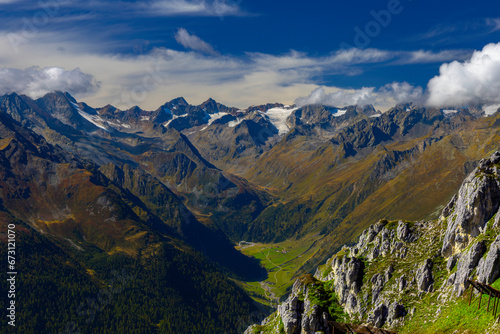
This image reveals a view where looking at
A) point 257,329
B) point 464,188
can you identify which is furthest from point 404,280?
point 257,329

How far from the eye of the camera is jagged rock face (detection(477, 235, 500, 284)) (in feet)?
293

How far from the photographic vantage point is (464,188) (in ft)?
368

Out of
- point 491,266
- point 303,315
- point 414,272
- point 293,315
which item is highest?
point 491,266

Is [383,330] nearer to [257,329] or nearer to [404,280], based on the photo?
[404,280]

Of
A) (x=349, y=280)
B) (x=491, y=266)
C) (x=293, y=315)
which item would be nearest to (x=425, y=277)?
(x=491, y=266)

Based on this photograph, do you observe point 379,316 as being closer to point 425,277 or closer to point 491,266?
point 425,277

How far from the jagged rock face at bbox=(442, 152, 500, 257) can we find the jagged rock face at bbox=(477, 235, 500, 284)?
1169 centimetres

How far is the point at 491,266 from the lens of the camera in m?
89.4

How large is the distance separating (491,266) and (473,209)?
18699mm

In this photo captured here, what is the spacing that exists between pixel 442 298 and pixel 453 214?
25.5 metres

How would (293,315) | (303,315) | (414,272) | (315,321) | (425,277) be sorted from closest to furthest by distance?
(425,277) → (414,272) → (315,321) → (303,315) → (293,315)

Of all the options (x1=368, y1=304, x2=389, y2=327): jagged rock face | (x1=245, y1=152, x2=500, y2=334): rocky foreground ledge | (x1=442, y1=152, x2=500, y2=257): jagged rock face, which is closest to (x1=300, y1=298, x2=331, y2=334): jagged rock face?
(x1=245, y1=152, x2=500, y2=334): rocky foreground ledge

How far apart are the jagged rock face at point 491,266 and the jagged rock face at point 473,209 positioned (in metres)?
11.7

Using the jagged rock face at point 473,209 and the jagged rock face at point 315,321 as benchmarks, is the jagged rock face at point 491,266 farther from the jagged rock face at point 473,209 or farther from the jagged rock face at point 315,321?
the jagged rock face at point 315,321
